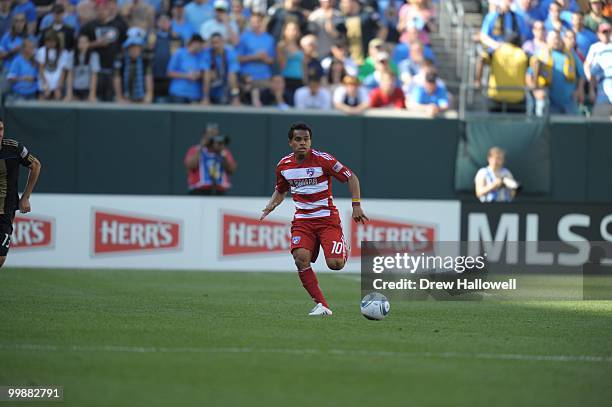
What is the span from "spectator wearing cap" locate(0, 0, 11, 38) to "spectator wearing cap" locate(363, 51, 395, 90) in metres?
6.89

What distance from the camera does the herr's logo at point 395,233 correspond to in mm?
19547

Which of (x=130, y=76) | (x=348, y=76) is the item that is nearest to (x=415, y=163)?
(x=348, y=76)

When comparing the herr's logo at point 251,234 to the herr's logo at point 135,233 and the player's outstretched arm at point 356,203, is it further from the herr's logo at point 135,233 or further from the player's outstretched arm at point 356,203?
the player's outstretched arm at point 356,203

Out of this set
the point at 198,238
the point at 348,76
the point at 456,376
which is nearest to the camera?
the point at 456,376

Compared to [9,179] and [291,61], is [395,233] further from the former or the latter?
[9,179]

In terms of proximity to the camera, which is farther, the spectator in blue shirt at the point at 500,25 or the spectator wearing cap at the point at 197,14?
the spectator wearing cap at the point at 197,14

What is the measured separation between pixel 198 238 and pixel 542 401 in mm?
12899

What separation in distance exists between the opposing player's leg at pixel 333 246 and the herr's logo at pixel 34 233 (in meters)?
8.58

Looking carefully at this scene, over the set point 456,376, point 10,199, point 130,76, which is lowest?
point 456,376

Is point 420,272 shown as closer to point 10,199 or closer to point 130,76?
point 10,199

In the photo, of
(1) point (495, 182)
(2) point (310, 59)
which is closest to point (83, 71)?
(2) point (310, 59)

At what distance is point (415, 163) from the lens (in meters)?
21.0

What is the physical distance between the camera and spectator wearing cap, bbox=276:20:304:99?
69.6 ft

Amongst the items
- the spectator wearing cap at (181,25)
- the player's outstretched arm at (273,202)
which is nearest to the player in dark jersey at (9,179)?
the player's outstretched arm at (273,202)
